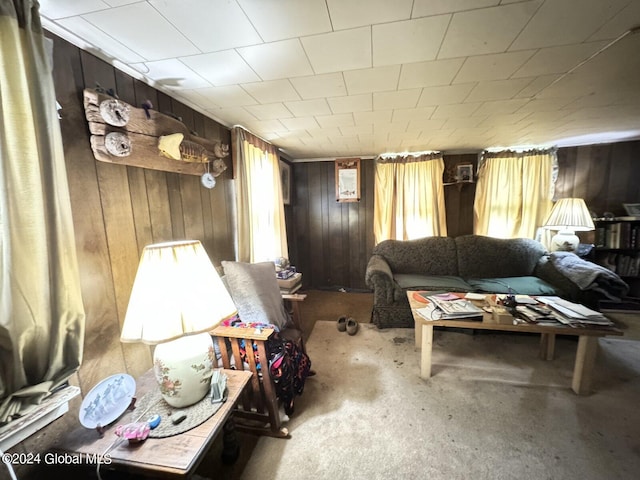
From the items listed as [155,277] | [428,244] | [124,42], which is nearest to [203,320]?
[155,277]

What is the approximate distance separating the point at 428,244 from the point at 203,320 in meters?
2.84

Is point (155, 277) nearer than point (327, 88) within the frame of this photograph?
Yes

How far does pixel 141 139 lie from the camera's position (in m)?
1.24

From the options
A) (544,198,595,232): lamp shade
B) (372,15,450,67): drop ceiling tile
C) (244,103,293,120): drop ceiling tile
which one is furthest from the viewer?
(544,198,595,232): lamp shade

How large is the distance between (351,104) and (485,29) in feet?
2.83

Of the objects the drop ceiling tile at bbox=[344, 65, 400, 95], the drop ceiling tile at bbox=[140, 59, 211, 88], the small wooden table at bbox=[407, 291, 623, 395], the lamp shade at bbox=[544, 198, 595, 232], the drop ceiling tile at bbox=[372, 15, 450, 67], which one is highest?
the drop ceiling tile at bbox=[140, 59, 211, 88]

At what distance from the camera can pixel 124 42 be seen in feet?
3.42

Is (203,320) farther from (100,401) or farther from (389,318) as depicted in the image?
(389,318)

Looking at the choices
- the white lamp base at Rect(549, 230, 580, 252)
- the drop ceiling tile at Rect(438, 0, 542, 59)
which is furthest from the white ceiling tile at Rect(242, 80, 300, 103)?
the white lamp base at Rect(549, 230, 580, 252)

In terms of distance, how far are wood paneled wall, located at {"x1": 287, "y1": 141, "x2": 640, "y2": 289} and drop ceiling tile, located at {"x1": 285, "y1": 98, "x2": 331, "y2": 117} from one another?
1737mm

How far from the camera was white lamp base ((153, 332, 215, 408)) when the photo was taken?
0.89m

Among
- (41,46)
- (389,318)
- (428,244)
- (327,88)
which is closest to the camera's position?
(41,46)

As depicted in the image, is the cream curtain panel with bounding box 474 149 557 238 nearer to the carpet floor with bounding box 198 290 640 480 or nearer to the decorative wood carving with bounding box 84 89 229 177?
the carpet floor with bounding box 198 290 640 480

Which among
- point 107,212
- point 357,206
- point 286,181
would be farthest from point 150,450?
point 357,206
